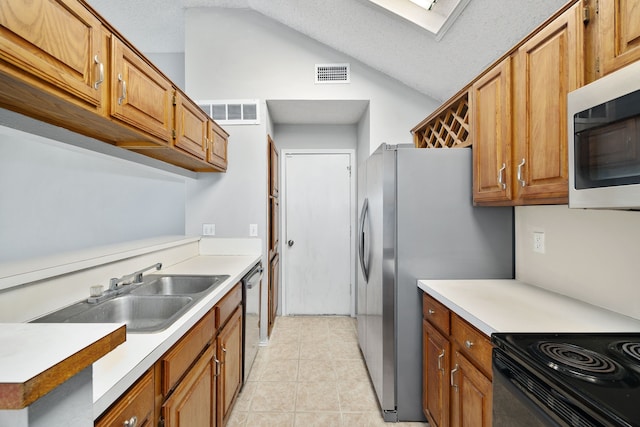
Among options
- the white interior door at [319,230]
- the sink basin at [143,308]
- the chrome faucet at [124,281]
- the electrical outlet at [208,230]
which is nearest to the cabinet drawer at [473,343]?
the sink basin at [143,308]

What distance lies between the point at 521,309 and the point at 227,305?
151cm

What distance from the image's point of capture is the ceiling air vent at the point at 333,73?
2979mm

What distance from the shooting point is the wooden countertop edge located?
0.36 m

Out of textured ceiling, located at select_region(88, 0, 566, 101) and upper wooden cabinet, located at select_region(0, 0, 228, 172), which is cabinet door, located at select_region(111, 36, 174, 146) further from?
textured ceiling, located at select_region(88, 0, 566, 101)

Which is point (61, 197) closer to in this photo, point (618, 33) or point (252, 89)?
point (252, 89)

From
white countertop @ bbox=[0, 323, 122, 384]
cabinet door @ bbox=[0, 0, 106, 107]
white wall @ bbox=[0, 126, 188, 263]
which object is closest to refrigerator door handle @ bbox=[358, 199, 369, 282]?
white wall @ bbox=[0, 126, 188, 263]

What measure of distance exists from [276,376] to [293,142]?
2615 millimetres

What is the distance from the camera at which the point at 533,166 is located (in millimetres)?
1338

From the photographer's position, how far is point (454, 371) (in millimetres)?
1442

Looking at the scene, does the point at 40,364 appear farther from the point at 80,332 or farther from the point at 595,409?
the point at 595,409

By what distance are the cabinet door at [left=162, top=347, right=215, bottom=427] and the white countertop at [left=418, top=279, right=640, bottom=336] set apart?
1.20m

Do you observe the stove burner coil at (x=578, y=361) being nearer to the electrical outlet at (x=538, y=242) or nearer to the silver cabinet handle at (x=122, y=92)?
the electrical outlet at (x=538, y=242)

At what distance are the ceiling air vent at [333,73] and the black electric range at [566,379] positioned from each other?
266 cm

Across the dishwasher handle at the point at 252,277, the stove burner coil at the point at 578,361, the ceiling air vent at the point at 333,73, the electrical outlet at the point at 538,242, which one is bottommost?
the dishwasher handle at the point at 252,277
